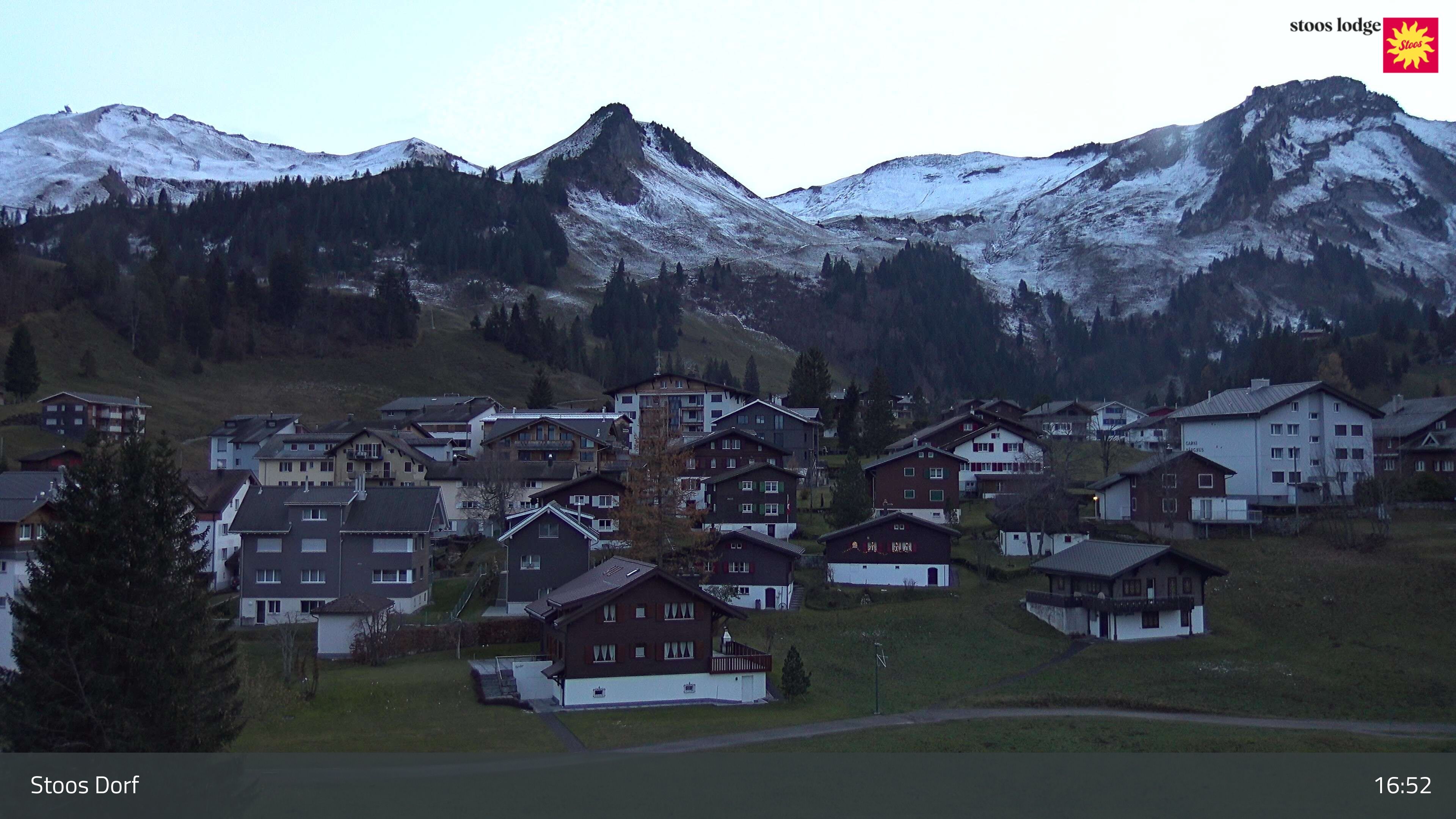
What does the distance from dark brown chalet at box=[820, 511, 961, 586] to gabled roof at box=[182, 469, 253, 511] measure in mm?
31984

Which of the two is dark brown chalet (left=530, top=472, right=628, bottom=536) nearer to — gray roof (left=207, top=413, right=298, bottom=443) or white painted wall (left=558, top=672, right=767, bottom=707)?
white painted wall (left=558, top=672, right=767, bottom=707)

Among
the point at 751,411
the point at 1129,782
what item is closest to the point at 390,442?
the point at 751,411

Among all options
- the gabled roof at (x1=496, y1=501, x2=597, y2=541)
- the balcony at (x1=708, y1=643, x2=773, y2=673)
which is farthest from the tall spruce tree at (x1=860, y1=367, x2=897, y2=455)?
the balcony at (x1=708, y1=643, x2=773, y2=673)

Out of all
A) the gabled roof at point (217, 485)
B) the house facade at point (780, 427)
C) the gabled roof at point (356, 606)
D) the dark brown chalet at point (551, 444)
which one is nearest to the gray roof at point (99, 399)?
the dark brown chalet at point (551, 444)

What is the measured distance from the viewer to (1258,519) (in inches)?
2309

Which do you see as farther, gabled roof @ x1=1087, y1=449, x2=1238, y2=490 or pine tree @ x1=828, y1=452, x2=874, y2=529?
gabled roof @ x1=1087, y1=449, x2=1238, y2=490

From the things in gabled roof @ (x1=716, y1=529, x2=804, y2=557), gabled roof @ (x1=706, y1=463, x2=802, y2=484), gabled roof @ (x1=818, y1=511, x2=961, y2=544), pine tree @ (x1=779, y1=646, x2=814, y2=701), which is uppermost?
gabled roof @ (x1=706, y1=463, x2=802, y2=484)

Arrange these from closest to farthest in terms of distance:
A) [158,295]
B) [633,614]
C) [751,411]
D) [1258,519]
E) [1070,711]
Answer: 1. [1070,711]
2. [633,614]
3. [1258,519]
4. [751,411]
5. [158,295]

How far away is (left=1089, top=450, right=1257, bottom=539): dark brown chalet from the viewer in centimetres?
5872

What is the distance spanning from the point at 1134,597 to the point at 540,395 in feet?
253

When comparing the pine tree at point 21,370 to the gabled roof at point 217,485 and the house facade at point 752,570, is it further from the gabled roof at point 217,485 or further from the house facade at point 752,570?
the house facade at point 752,570

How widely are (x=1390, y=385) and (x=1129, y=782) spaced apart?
11943 centimetres

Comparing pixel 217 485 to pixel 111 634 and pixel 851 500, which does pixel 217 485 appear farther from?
pixel 111 634

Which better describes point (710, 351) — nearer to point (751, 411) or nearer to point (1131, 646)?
point (751, 411)
